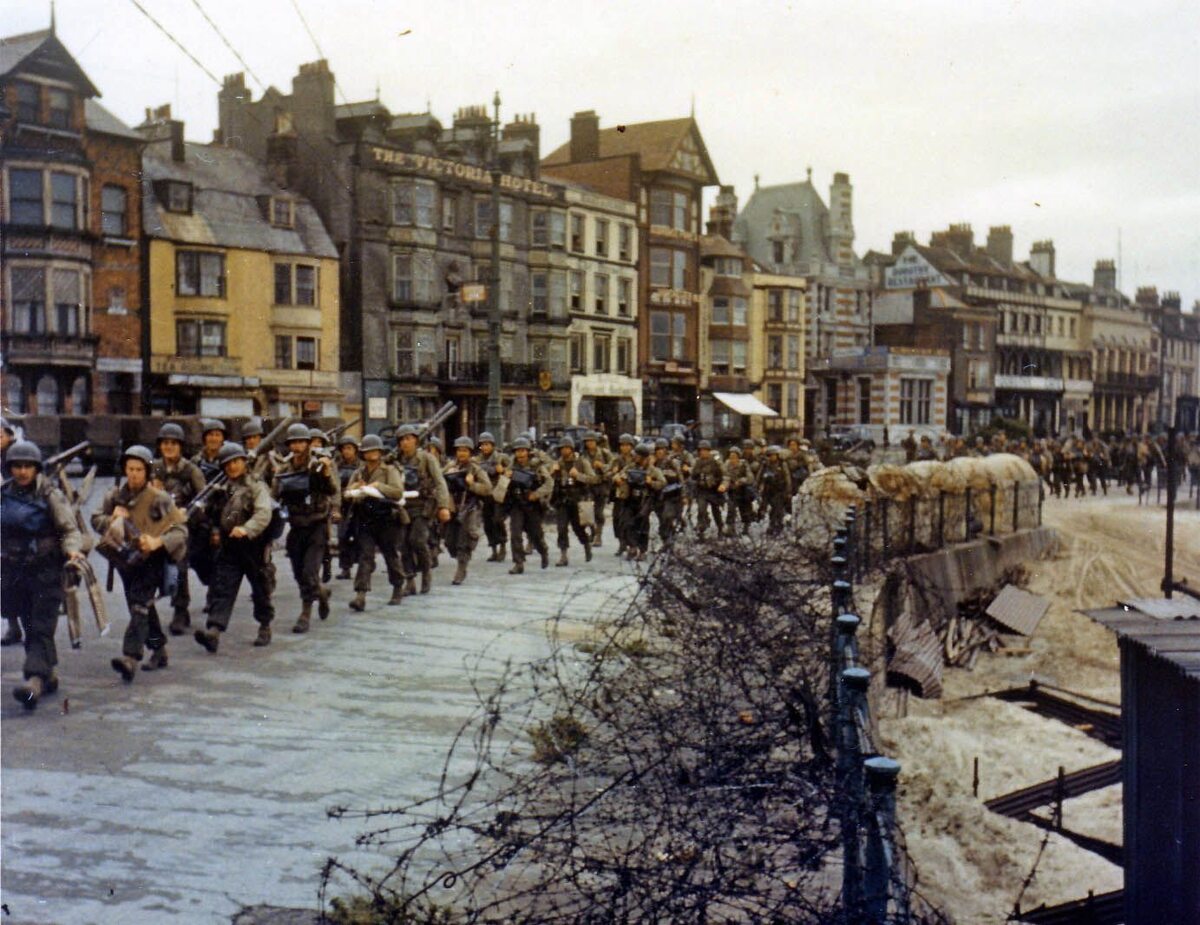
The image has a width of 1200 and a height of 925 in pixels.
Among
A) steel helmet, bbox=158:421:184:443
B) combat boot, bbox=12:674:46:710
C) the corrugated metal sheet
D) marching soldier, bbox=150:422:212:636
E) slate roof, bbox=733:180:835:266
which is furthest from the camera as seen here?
slate roof, bbox=733:180:835:266

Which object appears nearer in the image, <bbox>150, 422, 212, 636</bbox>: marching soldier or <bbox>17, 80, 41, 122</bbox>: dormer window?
<bbox>150, 422, 212, 636</bbox>: marching soldier

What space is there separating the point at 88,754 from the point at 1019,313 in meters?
71.7

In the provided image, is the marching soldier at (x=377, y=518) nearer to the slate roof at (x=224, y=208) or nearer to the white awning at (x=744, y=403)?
the slate roof at (x=224, y=208)

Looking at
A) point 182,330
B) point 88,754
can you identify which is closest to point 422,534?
point 88,754

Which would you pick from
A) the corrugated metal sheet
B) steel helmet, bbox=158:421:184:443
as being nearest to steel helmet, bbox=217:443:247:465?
steel helmet, bbox=158:421:184:443

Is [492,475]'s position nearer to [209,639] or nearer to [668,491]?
[668,491]

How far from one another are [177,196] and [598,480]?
26.3 m

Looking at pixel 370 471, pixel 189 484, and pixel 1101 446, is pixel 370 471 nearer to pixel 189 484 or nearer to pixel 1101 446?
pixel 189 484

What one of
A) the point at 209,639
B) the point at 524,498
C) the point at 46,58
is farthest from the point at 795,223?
the point at 209,639

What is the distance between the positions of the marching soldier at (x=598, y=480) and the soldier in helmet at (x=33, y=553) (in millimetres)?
9906

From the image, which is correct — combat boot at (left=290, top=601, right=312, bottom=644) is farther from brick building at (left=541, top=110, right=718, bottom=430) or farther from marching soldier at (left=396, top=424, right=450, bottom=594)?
brick building at (left=541, top=110, right=718, bottom=430)

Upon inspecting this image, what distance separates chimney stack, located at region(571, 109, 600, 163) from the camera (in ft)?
180

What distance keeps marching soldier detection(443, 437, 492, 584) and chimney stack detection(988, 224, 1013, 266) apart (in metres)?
65.2

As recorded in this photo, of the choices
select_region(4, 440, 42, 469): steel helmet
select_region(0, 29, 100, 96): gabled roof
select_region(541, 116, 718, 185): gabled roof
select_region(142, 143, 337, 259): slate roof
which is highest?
select_region(541, 116, 718, 185): gabled roof
